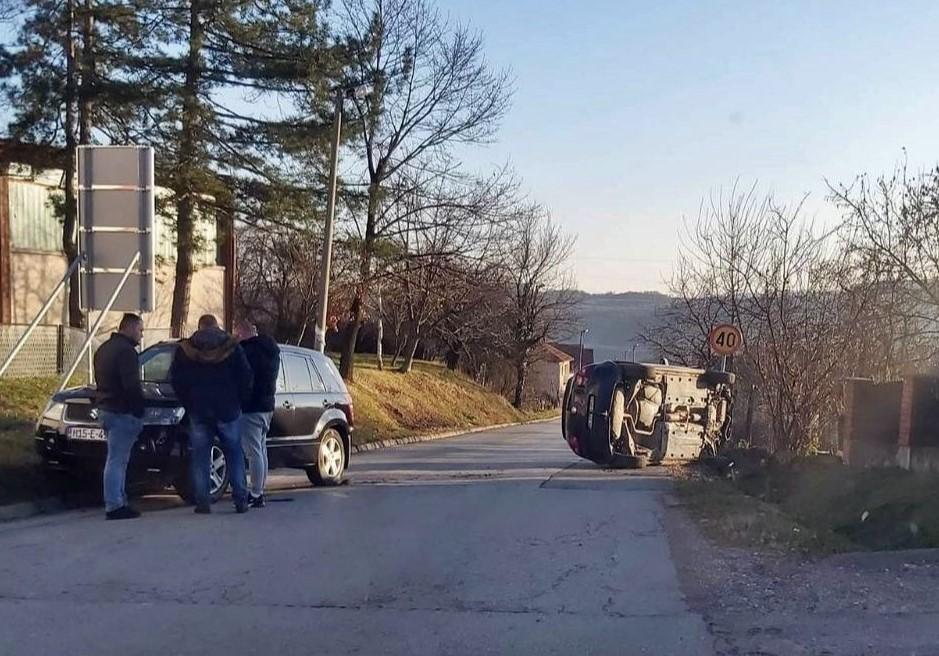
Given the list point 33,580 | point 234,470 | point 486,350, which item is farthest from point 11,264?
point 486,350

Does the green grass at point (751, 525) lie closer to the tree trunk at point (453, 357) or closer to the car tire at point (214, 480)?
the car tire at point (214, 480)

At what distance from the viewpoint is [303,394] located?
12750mm

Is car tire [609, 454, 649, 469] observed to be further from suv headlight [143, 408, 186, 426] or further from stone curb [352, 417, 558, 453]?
suv headlight [143, 408, 186, 426]

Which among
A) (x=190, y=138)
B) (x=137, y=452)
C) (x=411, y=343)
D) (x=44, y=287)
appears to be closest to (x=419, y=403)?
(x=411, y=343)

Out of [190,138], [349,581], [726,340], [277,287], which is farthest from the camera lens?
[277,287]

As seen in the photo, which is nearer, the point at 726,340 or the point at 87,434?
the point at 87,434

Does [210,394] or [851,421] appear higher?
[210,394]

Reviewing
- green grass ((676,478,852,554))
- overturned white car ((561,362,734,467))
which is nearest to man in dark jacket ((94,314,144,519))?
green grass ((676,478,852,554))

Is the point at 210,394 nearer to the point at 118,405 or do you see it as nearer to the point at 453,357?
the point at 118,405

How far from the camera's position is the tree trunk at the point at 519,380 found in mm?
56812

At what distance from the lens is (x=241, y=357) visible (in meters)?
10.3

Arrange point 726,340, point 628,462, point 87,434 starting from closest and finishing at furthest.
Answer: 1. point 87,434
2. point 628,462
3. point 726,340

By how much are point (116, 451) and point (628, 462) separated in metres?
11.1

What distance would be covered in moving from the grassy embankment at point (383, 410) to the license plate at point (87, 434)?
802 millimetres
